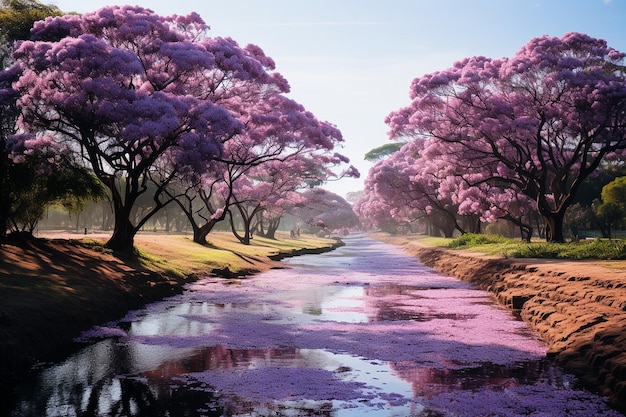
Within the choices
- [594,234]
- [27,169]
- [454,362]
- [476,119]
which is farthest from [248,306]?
[594,234]

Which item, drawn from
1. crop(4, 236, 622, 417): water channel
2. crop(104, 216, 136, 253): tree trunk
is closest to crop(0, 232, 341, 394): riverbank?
crop(4, 236, 622, 417): water channel

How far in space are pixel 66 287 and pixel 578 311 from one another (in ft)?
47.2

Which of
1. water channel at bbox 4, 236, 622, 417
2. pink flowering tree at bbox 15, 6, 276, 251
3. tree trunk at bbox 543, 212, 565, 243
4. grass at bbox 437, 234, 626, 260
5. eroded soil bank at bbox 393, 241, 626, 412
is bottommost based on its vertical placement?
water channel at bbox 4, 236, 622, 417

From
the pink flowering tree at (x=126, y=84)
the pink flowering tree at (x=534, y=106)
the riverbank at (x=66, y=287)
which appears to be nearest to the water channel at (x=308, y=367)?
the riverbank at (x=66, y=287)

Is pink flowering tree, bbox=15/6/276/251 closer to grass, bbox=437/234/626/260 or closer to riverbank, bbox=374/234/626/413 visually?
riverbank, bbox=374/234/626/413

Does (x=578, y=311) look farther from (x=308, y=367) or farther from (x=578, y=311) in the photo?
(x=308, y=367)

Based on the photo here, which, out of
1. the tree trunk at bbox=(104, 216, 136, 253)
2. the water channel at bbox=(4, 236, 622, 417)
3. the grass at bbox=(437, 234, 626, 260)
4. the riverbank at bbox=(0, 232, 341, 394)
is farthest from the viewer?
the tree trunk at bbox=(104, 216, 136, 253)

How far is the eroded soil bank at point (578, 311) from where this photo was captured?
10359 mm

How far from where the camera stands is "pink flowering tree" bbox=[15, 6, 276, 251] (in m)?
24.1

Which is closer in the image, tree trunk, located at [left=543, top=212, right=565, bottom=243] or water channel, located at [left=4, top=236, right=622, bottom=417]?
water channel, located at [left=4, top=236, right=622, bottom=417]

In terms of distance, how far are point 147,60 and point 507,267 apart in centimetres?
1989

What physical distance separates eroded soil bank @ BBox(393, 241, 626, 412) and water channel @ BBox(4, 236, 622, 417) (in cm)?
42

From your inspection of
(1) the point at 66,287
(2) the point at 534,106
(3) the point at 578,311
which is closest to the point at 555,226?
(2) the point at 534,106

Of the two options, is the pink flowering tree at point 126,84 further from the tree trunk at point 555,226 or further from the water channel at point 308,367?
the tree trunk at point 555,226
